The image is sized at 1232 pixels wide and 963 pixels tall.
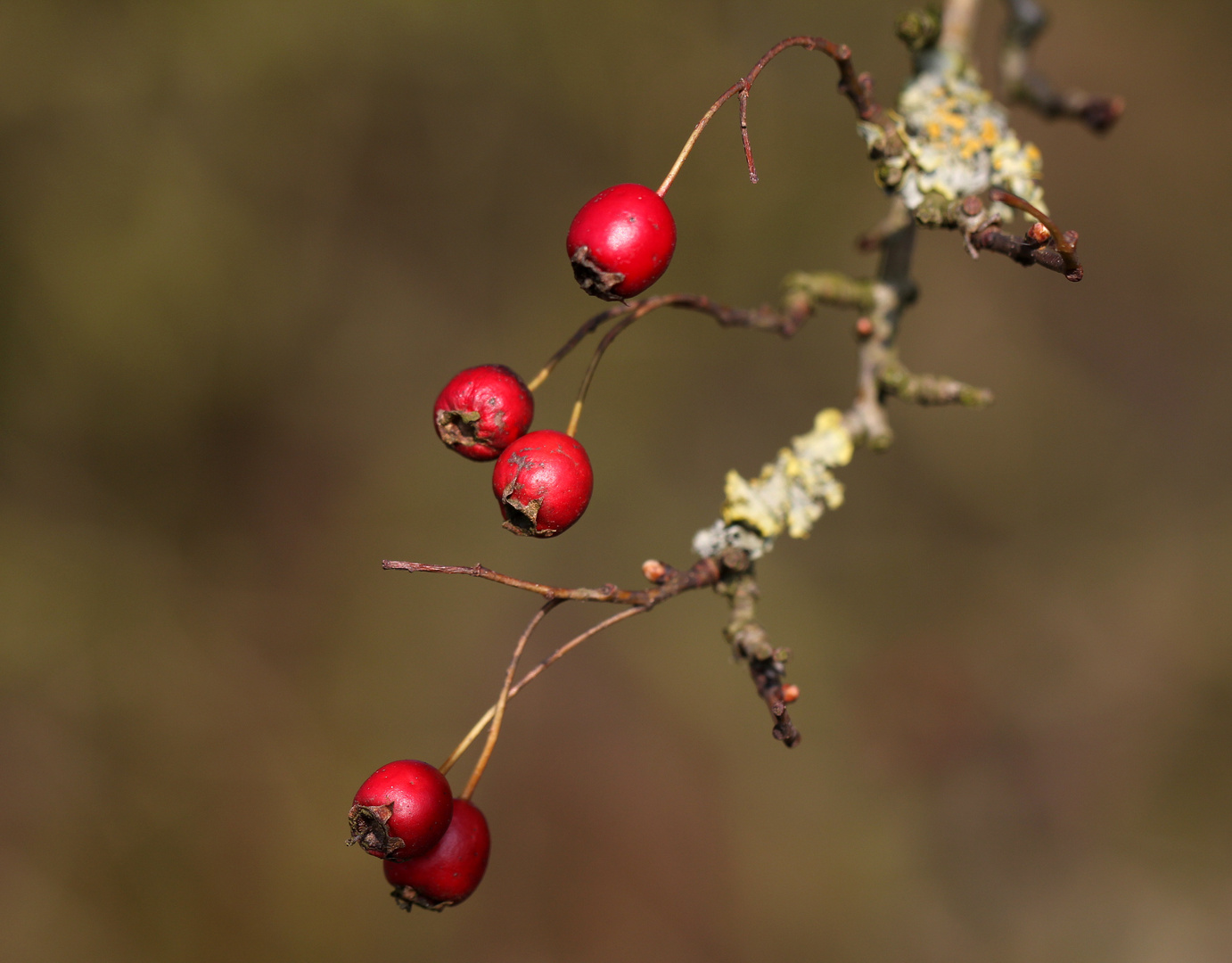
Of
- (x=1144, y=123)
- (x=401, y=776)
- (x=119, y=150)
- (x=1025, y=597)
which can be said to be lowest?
(x=401, y=776)

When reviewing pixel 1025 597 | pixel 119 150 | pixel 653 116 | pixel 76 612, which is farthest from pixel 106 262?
pixel 1025 597

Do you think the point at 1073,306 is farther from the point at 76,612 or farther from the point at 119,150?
the point at 76,612

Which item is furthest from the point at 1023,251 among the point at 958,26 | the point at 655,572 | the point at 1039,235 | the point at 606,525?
the point at 606,525

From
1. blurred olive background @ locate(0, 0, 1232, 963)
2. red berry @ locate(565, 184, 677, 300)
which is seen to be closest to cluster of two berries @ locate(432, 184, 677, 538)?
red berry @ locate(565, 184, 677, 300)

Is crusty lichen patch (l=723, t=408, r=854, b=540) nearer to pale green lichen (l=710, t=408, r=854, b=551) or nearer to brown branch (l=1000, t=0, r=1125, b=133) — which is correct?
pale green lichen (l=710, t=408, r=854, b=551)

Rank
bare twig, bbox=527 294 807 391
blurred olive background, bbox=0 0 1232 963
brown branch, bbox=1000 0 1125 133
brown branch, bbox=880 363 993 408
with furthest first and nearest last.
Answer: blurred olive background, bbox=0 0 1232 963, brown branch, bbox=1000 0 1125 133, brown branch, bbox=880 363 993 408, bare twig, bbox=527 294 807 391

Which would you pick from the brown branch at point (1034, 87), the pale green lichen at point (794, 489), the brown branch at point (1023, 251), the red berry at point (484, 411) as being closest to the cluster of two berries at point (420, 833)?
the red berry at point (484, 411)

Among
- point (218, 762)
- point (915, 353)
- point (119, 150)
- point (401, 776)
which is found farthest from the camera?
point (915, 353)
